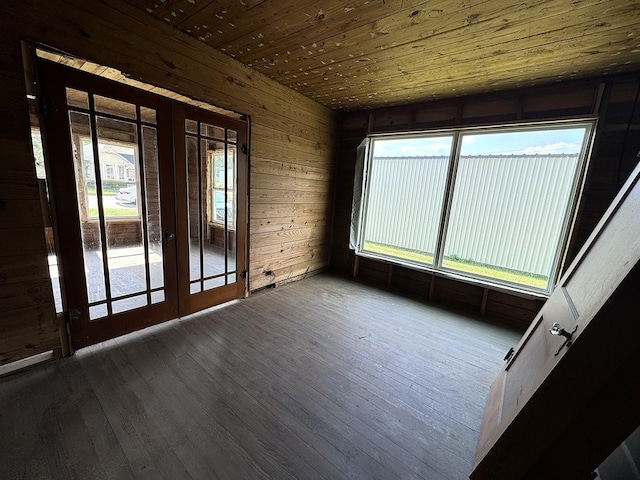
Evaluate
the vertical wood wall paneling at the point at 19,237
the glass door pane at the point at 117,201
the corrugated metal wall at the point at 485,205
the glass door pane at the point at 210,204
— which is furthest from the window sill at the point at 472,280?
the vertical wood wall paneling at the point at 19,237

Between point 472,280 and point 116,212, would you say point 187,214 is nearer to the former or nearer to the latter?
point 116,212

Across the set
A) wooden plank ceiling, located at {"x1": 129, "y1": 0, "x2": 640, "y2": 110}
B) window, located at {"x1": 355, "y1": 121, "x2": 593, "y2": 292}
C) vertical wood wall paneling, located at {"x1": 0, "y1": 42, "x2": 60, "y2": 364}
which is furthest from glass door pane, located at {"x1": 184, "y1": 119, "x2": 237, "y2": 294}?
window, located at {"x1": 355, "y1": 121, "x2": 593, "y2": 292}

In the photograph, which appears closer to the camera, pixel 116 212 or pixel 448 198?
pixel 116 212

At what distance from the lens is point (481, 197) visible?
3.34 m

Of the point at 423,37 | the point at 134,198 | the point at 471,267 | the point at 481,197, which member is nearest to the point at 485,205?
the point at 481,197

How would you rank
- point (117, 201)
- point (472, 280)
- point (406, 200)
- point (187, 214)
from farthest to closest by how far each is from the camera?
1. point (406, 200)
2. point (472, 280)
3. point (187, 214)
4. point (117, 201)

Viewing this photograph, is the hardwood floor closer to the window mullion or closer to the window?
the window

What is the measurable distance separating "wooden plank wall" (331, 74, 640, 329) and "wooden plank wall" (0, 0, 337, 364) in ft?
3.86

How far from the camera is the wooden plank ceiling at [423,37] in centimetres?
175

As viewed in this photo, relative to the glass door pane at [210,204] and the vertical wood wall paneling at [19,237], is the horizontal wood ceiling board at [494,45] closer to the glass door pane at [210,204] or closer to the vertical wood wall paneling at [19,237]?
the glass door pane at [210,204]

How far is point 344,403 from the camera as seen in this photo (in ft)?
5.81

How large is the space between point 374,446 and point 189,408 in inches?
46.8

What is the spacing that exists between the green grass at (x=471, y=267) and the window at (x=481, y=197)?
0.01m

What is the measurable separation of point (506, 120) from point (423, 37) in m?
1.65
